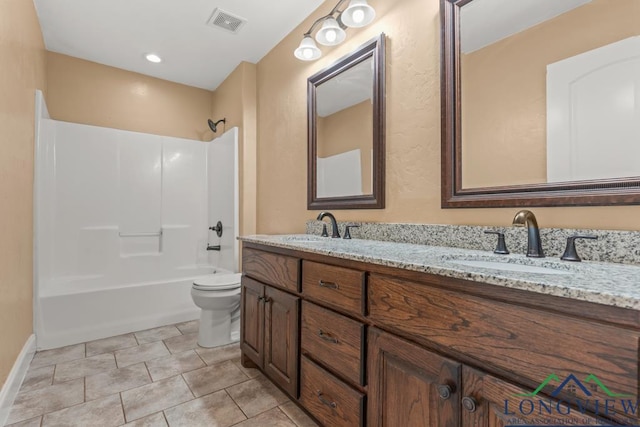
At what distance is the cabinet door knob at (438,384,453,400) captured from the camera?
2.74 ft

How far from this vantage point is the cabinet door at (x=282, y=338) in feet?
4.88

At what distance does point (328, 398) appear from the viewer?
1.29 m

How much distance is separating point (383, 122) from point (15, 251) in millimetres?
2261

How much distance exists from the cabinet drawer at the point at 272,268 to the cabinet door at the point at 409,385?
549mm

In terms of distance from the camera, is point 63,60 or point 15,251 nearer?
point 15,251

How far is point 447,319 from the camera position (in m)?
0.85

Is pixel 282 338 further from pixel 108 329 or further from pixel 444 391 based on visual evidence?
pixel 108 329

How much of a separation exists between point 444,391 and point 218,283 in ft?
6.37

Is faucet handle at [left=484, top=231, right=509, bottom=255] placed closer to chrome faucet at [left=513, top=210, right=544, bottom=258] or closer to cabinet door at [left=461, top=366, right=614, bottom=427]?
chrome faucet at [left=513, top=210, right=544, bottom=258]

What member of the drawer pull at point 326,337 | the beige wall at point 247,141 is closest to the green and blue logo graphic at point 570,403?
the drawer pull at point 326,337

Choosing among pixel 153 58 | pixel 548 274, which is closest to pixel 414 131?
pixel 548 274

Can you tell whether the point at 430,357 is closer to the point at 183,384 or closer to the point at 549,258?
the point at 549,258

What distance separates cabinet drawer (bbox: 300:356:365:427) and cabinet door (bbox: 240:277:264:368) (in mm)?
421

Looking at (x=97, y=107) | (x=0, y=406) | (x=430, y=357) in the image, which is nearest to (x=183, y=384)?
(x=0, y=406)
